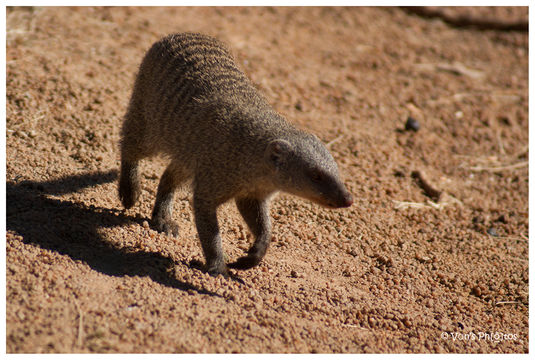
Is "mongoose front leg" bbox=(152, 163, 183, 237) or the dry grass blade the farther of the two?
the dry grass blade

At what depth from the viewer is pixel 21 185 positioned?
418cm

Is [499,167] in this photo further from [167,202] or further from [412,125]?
[167,202]

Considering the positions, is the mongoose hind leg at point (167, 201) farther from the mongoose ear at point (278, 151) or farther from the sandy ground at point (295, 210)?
the mongoose ear at point (278, 151)

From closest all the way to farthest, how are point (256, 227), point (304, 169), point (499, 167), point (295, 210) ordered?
point (304, 169), point (256, 227), point (295, 210), point (499, 167)

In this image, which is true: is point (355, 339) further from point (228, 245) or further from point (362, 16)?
point (362, 16)

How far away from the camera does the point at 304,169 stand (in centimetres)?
374

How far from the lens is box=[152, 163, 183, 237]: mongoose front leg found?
434 cm

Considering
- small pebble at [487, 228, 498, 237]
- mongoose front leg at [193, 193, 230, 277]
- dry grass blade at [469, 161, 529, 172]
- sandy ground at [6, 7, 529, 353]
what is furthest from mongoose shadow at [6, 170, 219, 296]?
dry grass blade at [469, 161, 529, 172]

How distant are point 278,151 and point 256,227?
641 millimetres

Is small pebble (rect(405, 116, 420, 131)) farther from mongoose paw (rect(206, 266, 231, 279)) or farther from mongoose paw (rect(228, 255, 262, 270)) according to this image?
mongoose paw (rect(206, 266, 231, 279))

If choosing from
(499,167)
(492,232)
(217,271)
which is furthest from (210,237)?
(499,167)

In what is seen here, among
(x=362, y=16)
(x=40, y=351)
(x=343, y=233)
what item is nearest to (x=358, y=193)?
(x=343, y=233)

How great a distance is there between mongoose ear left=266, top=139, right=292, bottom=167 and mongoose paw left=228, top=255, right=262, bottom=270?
0.67 m

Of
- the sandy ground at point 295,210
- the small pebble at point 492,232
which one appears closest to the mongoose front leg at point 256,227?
the sandy ground at point 295,210
